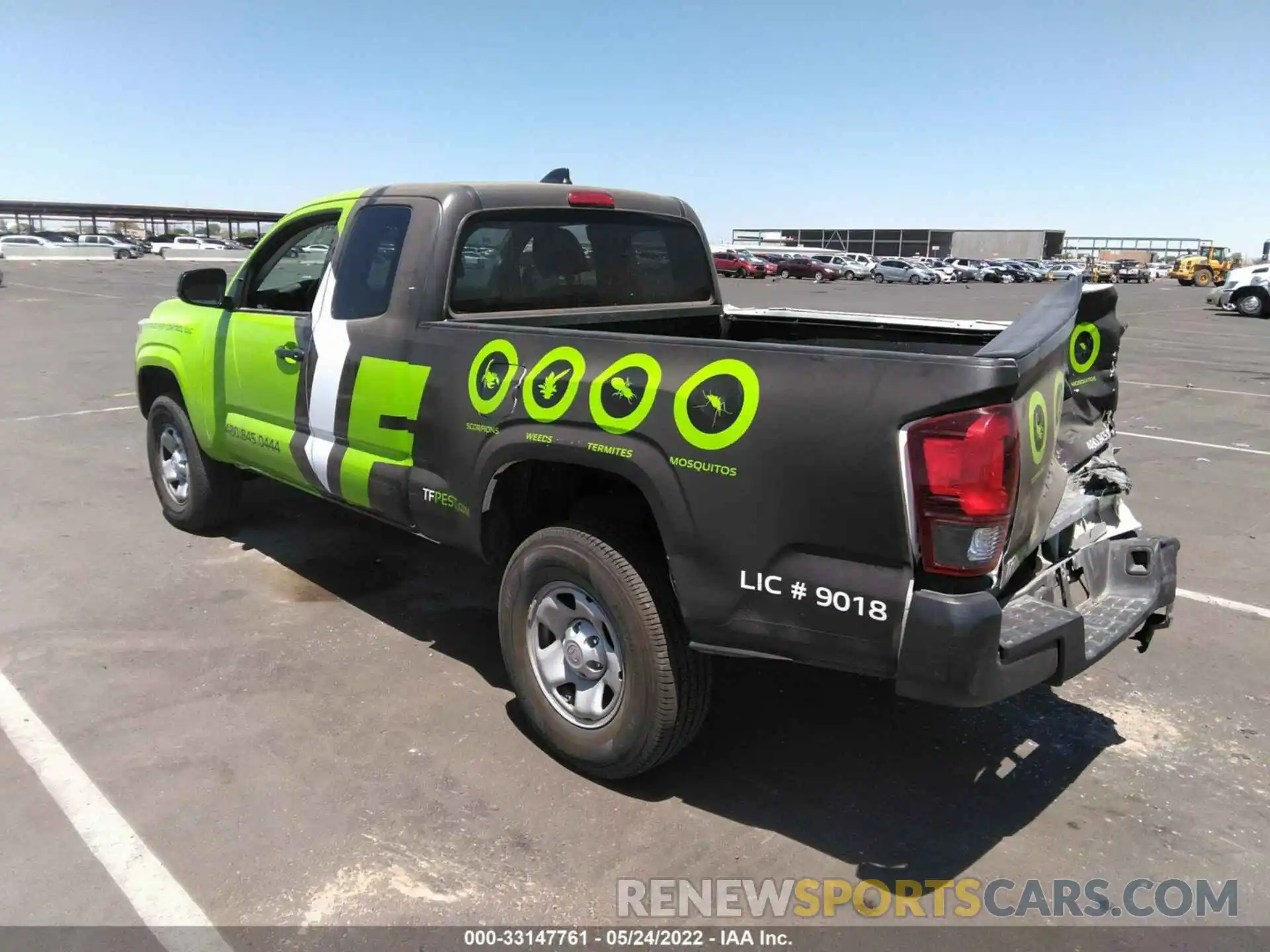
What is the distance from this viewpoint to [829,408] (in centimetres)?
262

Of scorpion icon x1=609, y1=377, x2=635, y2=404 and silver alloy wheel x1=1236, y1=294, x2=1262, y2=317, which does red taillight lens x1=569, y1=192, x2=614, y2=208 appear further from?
silver alloy wheel x1=1236, y1=294, x2=1262, y2=317

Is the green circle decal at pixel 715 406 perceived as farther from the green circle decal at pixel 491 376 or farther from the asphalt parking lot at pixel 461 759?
the asphalt parking lot at pixel 461 759

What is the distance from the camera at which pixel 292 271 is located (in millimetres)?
4992

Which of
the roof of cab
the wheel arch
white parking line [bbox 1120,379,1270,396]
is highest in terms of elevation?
the roof of cab

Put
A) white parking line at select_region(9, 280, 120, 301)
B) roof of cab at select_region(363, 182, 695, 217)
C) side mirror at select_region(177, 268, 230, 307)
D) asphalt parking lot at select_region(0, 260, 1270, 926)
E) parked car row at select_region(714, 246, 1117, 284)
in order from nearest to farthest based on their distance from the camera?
asphalt parking lot at select_region(0, 260, 1270, 926)
roof of cab at select_region(363, 182, 695, 217)
side mirror at select_region(177, 268, 230, 307)
white parking line at select_region(9, 280, 120, 301)
parked car row at select_region(714, 246, 1117, 284)

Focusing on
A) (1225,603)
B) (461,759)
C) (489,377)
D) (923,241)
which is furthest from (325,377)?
(923,241)

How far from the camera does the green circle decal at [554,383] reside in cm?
323

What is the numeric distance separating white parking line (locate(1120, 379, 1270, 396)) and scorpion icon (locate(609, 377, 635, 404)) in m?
12.2

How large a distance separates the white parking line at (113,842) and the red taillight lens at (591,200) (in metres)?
3.12

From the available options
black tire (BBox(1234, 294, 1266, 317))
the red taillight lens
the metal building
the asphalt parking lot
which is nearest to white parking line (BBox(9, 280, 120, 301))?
the asphalt parking lot

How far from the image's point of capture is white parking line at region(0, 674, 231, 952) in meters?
2.66

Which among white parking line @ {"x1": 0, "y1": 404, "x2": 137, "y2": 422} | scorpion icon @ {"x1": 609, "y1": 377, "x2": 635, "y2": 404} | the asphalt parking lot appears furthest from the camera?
white parking line @ {"x1": 0, "y1": 404, "x2": 137, "y2": 422}

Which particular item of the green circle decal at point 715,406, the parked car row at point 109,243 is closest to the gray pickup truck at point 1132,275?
the parked car row at point 109,243

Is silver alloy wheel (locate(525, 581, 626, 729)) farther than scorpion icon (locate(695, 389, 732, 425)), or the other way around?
silver alloy wheel (locate(525, 581, 626, 729))
